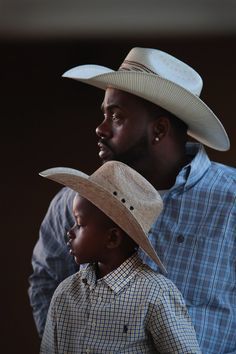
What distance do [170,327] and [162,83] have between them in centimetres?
73

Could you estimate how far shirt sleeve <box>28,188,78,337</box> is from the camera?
2760 millimetres

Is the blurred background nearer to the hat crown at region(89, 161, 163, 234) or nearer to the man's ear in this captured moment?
the man's ear

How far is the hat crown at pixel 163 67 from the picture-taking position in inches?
97.9

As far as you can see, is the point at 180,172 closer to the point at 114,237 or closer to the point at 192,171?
the point at 192,171

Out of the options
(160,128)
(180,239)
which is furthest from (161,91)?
(180,239)

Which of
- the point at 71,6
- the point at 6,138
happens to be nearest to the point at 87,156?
the point at 6,138

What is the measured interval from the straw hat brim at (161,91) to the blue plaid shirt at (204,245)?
10 centimetres

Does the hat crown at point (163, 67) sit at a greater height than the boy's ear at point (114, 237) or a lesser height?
greater

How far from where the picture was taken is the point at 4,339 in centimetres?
439

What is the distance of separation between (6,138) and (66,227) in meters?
1.76

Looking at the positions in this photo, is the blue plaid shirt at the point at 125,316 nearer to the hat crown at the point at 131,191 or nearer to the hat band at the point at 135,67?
the hat crown at the point at 131,191

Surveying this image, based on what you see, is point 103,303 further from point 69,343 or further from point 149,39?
point 149,39

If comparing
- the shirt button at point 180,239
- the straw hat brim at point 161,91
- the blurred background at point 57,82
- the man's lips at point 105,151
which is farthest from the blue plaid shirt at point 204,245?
the blurred background at point 57,82

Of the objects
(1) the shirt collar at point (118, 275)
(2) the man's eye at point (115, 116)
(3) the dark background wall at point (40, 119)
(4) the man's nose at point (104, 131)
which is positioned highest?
(2) the man's eye at point (115, 116)
